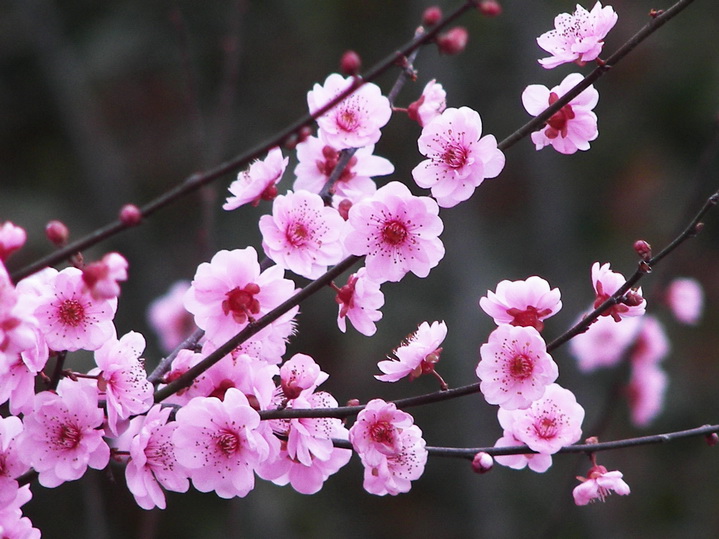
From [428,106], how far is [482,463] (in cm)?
68

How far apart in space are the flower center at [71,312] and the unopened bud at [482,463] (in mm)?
639

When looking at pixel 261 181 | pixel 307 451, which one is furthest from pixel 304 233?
pixel 307 451

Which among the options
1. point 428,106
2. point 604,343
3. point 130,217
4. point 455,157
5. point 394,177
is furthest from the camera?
point 394,177

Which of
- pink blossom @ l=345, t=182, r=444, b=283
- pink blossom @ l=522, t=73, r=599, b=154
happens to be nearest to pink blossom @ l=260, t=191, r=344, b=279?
pink blossom @ l=345, t=182, r=444, b=283

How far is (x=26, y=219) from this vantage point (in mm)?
6711

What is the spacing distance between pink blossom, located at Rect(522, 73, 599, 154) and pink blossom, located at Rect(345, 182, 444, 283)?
0.87 ft

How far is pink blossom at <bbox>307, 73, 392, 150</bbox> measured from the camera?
1.50 meters

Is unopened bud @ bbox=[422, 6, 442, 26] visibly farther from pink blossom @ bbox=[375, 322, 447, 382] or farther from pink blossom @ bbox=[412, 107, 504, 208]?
pink blossom @ bbox=[375, 322, 447, 382]

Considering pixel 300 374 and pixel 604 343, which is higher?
pixel 604 343

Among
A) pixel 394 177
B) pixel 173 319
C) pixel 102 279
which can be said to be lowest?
pixel 102 279

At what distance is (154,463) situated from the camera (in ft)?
4.50

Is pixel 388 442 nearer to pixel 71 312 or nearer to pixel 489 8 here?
pixel 71 312

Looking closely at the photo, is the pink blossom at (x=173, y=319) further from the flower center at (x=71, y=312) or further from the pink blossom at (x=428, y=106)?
the flower center at (x=71, y=312)

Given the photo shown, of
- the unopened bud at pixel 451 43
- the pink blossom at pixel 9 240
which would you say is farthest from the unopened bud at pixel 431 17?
the pink blossom at pixel 9 240
